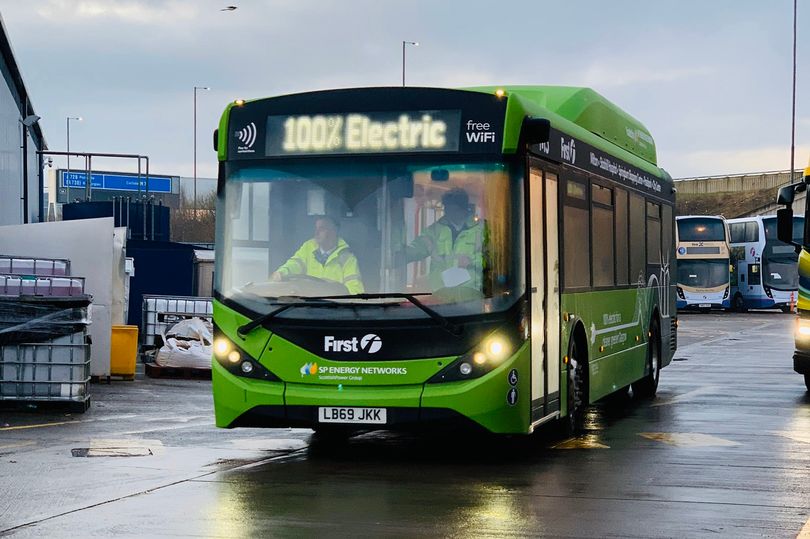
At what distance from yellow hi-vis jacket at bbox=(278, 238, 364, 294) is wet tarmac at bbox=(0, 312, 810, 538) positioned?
57.4 inches

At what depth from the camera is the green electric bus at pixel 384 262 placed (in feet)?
36.8

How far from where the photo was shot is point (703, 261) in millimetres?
62531

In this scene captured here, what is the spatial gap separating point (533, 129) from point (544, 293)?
57.0 inches

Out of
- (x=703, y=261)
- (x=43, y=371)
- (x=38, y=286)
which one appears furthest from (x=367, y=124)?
(x=703, y=261)

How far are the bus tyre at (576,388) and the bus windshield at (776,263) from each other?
5044cm

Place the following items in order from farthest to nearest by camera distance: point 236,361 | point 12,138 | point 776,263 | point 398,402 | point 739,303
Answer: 1. point 739,303
2. point 776,263
3. point 12,138
4. point 236,361
5. point 398,402

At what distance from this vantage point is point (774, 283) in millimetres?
63625

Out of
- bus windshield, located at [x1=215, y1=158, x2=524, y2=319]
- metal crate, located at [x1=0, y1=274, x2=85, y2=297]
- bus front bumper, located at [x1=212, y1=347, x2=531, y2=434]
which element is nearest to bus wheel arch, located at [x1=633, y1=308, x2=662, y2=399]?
metal crate, located at [x1=0, y1=274, x2=85, y2=297]

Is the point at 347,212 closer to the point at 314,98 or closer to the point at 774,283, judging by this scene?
the point at 314,98

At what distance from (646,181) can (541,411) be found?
20.8ft

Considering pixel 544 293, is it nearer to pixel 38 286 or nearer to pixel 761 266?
pixel 38 286

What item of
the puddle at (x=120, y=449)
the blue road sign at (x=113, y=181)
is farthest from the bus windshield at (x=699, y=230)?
the blue road sign at (x=113, y=181)

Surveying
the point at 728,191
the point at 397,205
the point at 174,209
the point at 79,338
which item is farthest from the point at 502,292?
the point at 728,191

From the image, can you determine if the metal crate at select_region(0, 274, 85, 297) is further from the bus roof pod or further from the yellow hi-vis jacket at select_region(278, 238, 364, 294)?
the yellow hi-vis jacket at select_region(278, 238, 364, 294)
